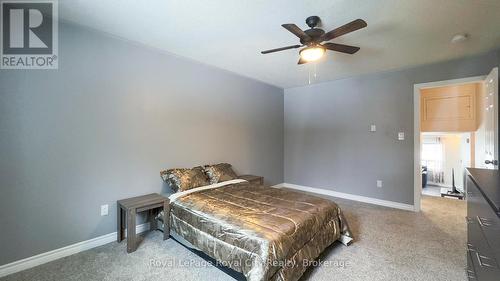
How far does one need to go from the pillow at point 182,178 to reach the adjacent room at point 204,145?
0.07 ft

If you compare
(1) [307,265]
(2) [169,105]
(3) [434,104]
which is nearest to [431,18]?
(1) [307,265]

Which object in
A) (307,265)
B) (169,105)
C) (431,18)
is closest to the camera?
(307,265)

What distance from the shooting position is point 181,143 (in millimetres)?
3229

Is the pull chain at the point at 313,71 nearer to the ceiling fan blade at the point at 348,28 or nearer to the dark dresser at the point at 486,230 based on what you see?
the ceiling fan blade at the point at 348,28

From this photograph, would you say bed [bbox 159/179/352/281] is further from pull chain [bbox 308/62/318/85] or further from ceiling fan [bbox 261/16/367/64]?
pull chain [bbox 308/62/318/85]

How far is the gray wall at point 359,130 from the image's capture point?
3.58 metres

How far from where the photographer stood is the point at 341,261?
210cm

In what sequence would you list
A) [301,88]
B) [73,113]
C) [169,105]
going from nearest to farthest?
[73,113] < [169,105] < [301,88]

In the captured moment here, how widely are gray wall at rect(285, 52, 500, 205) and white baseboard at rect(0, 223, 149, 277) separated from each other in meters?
3.79

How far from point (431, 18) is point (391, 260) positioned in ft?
7.94

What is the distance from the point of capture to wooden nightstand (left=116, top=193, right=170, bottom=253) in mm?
2262

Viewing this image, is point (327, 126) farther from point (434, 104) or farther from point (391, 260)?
point (391, 260)

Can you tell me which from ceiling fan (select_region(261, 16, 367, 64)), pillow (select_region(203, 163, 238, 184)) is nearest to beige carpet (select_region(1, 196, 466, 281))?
pillow (select_region(203, 163, 238, 184))

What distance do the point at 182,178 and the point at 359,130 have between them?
3.36m
